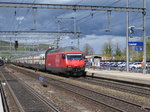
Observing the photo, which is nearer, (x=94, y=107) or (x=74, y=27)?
(x=94, y=107)

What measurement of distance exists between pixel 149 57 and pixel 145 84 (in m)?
64.0

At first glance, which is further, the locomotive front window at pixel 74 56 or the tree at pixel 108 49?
the tree at pixel 108 49

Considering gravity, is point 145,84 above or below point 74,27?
below

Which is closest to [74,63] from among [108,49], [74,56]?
[74,56]

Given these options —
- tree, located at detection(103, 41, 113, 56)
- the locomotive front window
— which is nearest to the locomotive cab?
the locomotive front window

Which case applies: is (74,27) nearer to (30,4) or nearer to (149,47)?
(30,4)

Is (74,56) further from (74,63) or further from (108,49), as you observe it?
(108,49)

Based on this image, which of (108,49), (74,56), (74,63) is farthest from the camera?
(108,49)

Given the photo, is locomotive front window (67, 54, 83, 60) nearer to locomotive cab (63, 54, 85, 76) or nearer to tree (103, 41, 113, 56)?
locomotive cab (63, 54, 85, 76)

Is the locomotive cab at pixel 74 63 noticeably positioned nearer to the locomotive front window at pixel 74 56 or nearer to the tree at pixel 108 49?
the locomotive front window at pixel 74 56

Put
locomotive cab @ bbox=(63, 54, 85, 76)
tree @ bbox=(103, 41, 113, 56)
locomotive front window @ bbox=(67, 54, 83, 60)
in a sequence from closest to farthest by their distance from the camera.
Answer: locomotive cab @ bbox=(63, 54, 85, 76) → locomotive front window @ bbox=(67, 54, 83, 60) → tree @ bbox=(103, 41, 113, 56)

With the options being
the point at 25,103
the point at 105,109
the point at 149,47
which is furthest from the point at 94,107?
the point at 149,47

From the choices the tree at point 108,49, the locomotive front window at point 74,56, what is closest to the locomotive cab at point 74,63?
the locomotive front window at point 74,56

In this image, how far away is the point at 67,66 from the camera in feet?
96.1
